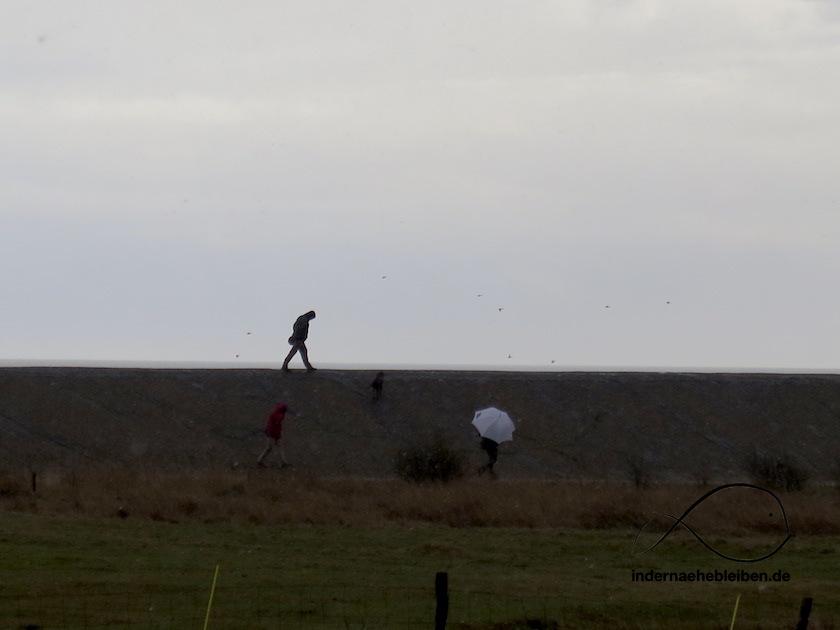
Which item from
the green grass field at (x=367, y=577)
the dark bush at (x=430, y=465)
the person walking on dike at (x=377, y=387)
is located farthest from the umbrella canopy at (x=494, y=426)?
the person walking on dike at (x=377, y=387)

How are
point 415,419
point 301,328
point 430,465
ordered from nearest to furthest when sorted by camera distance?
point 430,465
point 301,328
point 415,419

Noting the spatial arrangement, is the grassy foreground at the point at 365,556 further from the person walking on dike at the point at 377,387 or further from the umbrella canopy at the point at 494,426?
the person walking on dike at the point at 377,387

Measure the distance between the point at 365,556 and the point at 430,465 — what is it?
9.85 metres

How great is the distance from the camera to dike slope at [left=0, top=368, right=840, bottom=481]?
2955 cm

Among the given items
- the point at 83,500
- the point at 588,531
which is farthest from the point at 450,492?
the point at 83,500

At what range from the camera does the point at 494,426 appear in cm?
2506

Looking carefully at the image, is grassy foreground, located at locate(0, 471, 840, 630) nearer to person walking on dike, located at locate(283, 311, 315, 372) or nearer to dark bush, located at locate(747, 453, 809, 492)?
dark bush, located at locate(747, 453, 809, 492)

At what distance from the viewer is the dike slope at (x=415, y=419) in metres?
29.5

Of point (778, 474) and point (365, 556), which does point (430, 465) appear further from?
point (365, 556)

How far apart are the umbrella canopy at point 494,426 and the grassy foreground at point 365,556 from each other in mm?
1498

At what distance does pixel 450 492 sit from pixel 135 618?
11594 mm

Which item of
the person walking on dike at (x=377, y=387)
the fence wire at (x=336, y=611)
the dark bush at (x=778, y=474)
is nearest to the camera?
the fence wire at (x=336, y=611)

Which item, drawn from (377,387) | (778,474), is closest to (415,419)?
(377,387)

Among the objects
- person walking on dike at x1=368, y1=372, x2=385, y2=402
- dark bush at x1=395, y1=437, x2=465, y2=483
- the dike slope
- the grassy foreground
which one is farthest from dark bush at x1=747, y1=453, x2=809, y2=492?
person walking on dike at x1=368, y1=372, x2=385, y2=402
